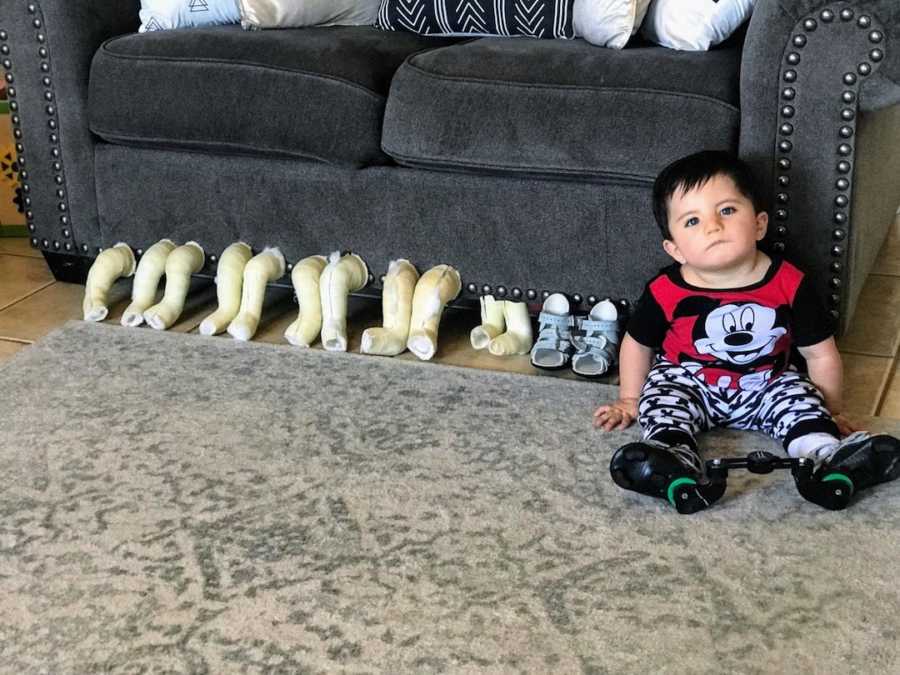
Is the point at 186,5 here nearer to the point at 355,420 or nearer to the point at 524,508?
the point at 355,420

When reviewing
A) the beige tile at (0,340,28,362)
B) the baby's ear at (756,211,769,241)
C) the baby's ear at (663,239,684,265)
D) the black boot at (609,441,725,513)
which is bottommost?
the beige tile at (0,340,28,362)

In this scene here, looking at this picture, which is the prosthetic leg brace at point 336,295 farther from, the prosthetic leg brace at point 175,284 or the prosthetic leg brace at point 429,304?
the prosthetic leg brace at point 175,284

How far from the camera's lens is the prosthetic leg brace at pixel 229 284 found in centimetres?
214

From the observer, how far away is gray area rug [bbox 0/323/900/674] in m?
1.24

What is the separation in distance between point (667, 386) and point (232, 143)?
2.96ft

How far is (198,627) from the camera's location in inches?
50.7

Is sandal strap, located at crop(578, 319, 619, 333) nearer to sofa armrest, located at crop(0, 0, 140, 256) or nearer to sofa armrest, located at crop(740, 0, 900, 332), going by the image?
sofa armrest, located at crop(740, 0, 900, 332)

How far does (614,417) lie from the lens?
1735mm

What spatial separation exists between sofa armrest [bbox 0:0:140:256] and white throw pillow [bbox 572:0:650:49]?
92 cm

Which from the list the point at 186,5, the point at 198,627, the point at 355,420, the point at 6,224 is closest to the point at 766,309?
the point at 355,420

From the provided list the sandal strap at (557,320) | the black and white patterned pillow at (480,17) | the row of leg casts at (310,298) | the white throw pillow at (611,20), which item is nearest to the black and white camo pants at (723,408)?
the sandal strap at (557,320)

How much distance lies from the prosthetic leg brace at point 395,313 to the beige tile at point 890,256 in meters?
0.99

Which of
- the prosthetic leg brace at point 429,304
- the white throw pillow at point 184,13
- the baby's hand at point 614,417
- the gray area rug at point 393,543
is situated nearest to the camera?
the gray area rug at point 393,543

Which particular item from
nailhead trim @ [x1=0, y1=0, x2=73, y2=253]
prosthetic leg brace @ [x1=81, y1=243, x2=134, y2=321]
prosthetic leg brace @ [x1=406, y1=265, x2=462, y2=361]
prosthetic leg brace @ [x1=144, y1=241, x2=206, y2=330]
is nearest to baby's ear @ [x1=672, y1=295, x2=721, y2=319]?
prosthetic leg brace @ [x1=406, y1=265, x2=462, y2=361]
